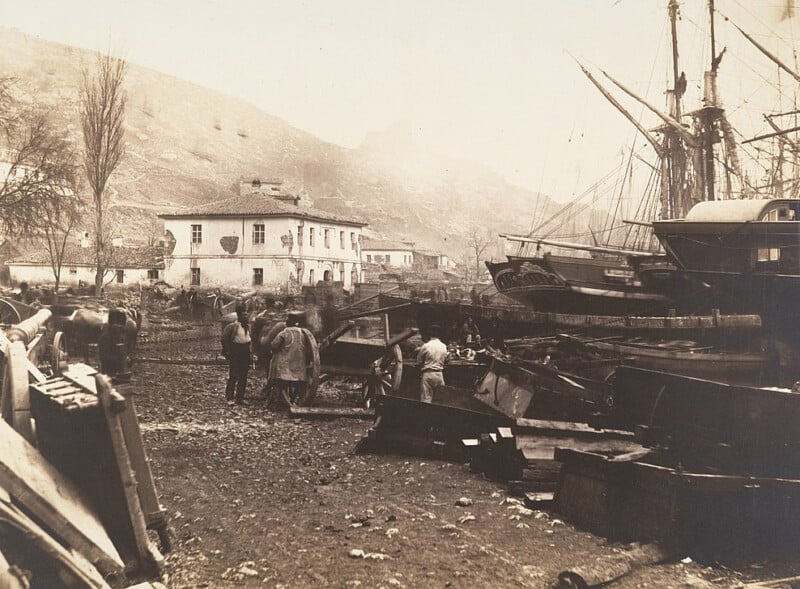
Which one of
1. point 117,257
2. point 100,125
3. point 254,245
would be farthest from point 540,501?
point 117,257

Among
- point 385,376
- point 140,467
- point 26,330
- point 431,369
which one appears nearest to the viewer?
point 140,467

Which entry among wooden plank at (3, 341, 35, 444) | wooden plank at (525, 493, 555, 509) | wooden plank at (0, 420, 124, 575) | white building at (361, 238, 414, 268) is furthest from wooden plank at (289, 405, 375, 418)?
white building at (361, 238, 414, 268)

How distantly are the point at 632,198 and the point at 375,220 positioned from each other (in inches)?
1594

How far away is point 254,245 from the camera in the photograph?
14867 mm

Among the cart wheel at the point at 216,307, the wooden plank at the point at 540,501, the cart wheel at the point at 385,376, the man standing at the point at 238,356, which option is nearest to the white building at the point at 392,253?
the cart wheel at the point at 216,307

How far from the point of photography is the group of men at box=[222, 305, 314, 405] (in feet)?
29.2

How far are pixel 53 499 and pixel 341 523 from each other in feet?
8.01

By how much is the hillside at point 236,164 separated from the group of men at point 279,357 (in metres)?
3.78

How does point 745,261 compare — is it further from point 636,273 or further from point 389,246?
point 389,246

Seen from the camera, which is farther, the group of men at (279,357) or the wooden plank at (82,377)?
the group of men at (279,357)

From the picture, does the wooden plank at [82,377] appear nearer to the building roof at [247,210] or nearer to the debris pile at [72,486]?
the debris pile at [72,486]

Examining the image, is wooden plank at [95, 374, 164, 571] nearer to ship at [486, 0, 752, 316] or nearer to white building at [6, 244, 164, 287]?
ship at [486, 0, 752, 316]

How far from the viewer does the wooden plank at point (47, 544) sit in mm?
2258

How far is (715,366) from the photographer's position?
7.25m
